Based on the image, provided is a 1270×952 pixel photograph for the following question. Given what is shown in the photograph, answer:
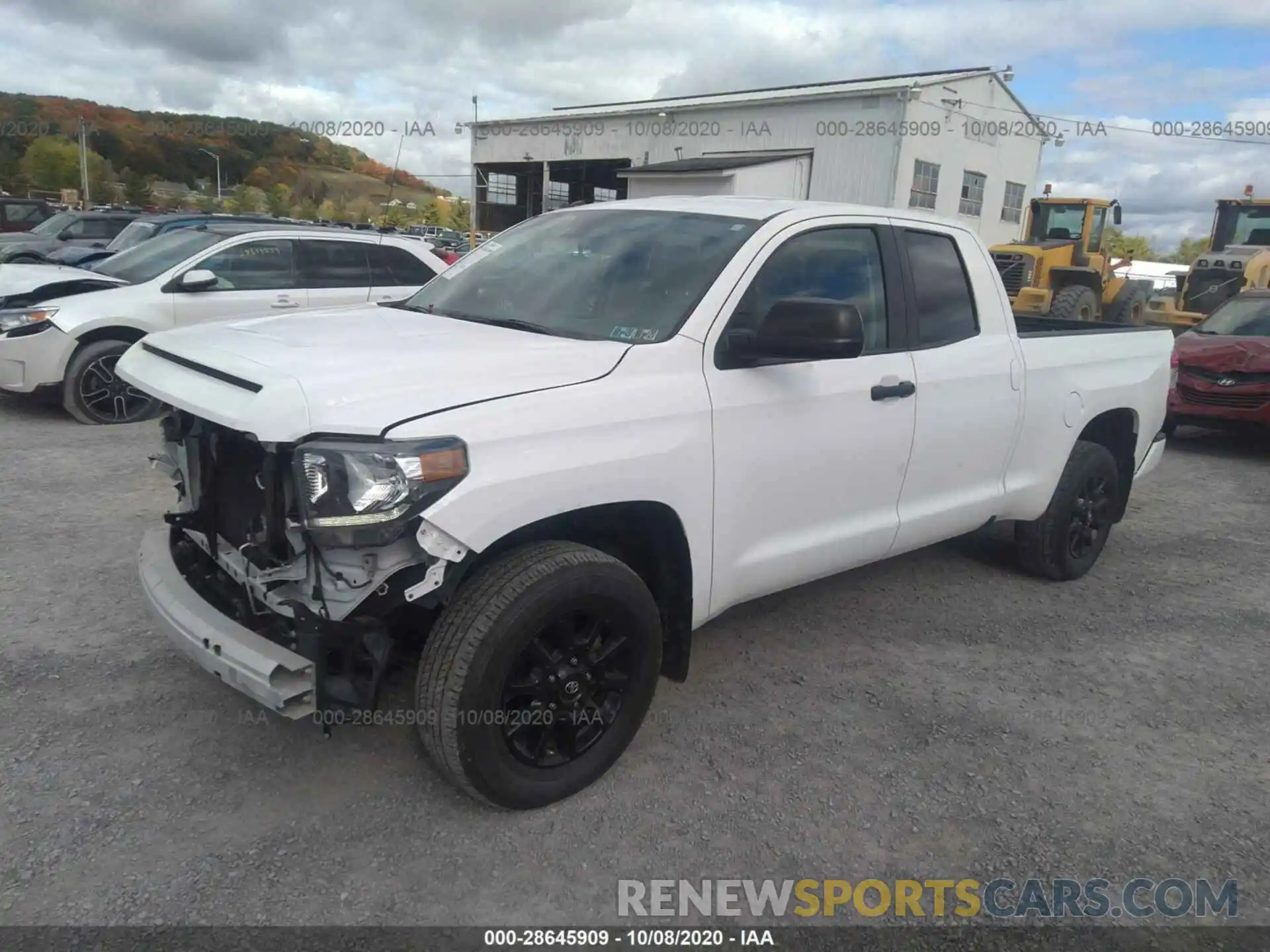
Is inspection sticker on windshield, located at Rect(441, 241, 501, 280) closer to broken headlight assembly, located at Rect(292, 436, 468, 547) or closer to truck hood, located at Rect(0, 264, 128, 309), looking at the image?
broken headlight assembly, located at Rect(292, 436, 468, 547)

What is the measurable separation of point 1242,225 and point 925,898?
1859 cm

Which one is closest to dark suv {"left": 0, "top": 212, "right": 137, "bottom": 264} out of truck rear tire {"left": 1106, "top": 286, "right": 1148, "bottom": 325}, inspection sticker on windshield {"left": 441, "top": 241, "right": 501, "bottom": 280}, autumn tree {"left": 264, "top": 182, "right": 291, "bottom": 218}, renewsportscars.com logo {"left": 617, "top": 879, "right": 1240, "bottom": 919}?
inspection sticker on windshield {"left": 441, "top": 241, "right": 501, "bottom": 280}

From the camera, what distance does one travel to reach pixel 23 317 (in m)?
7.33

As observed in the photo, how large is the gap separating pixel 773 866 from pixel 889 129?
2203 centimetres

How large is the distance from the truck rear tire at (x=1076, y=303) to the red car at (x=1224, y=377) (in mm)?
5336

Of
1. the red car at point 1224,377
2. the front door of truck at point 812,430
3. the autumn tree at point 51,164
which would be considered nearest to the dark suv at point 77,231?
the front door of truck at point 812,430

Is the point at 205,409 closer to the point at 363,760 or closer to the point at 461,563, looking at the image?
the point at 461,563

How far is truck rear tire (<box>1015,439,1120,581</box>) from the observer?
491cm

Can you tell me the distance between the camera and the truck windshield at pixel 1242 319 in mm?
9758

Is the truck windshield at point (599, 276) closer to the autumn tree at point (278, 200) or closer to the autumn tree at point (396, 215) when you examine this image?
the autumn tree at point (396, 215)

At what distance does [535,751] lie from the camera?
2.88 meters

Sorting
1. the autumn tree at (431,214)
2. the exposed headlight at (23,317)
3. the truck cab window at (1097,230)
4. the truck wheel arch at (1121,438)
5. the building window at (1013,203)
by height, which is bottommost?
the truck wheel arch at (1121,438)

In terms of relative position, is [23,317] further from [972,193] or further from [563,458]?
[972,193]

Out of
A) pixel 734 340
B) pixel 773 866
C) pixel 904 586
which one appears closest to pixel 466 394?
pixel 734 340
